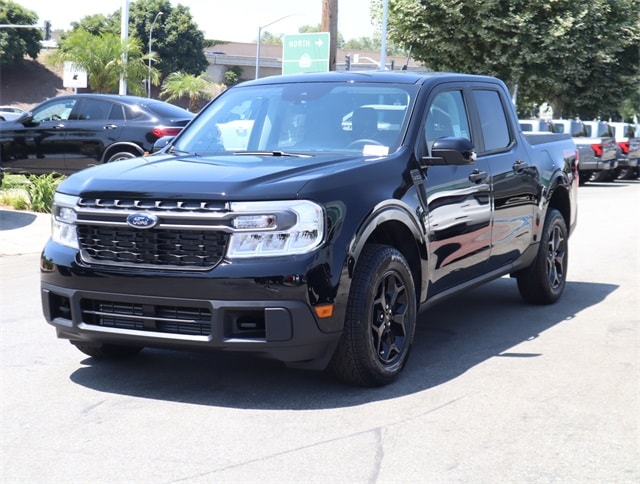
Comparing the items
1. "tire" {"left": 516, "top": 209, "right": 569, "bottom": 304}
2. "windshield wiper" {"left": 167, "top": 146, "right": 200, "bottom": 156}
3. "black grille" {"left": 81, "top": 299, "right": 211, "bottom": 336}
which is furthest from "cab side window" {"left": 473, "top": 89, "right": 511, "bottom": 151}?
"black grille" {"left": 81, "top": 299, "right": 211, "bottom": 336}

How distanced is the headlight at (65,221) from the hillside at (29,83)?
239 feet

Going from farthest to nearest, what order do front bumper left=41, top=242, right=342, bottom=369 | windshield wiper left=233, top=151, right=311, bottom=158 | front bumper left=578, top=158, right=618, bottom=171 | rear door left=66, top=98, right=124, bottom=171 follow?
front bumper left=578, top=158, right=618, bottom=171, rear door left=66, top=98, right=124, bottom=171, windshield wiper left=233, top=151, right=311, bottom=158, front bumper left=41, top=242, right=342, bottom=369

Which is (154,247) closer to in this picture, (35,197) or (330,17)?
(35,197)

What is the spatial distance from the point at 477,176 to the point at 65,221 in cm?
273

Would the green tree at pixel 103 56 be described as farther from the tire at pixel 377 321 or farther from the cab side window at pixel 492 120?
the tire at pixel 377 321

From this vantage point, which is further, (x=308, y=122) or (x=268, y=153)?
(x=308, y=122)

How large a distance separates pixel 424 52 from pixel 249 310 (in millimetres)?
36110

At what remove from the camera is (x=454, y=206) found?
6.57 meters

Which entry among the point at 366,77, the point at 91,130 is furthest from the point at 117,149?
the point at 366,77

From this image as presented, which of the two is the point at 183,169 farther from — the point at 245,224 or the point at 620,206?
the point at 620,206

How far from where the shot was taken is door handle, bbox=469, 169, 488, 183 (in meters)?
6.84

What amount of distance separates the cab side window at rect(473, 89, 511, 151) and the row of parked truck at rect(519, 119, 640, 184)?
19236 millimetres

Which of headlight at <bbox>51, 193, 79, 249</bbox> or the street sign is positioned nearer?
headlight at <bbox>51, 193, 79, 249</bbox>

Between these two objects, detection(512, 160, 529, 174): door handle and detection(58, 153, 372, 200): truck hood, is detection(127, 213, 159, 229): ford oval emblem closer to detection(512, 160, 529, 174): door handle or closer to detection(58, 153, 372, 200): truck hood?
detection(58, 153, 372, 200): truck hood
